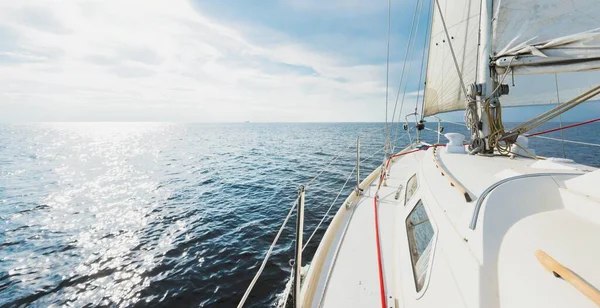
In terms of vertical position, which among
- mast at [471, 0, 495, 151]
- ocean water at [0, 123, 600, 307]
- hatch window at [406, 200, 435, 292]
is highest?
mast at [471, 0, 495, 151]

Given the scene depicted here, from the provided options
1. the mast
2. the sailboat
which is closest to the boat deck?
the sailboat

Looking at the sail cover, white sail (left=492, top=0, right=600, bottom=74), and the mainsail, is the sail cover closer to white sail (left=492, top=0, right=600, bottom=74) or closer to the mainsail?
the mainsail

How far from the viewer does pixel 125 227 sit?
9711 millimetres

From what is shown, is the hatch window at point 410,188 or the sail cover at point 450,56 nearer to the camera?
the hatch window at point 410,188

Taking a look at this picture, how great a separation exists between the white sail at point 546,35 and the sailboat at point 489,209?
15 mm

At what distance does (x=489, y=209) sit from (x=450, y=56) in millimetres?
6065

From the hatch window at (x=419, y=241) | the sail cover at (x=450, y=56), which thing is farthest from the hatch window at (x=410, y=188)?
the sail cover at (x=450, y=56)

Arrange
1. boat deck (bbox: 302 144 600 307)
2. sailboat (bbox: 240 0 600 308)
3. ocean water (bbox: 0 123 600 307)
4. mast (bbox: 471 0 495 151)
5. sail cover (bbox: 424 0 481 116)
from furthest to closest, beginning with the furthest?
1. ocean water (bbox: 0 123 600 307)
2. sail cover (bbox: 424 0 481 116)
3. mast (bbox: 471 0 495 151)
4. boat deck (bbox: 302 144 600 307)
5. sailboat (bbox: 240 0 600 308)

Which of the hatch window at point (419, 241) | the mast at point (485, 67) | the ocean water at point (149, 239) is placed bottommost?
the ocean water at point (149, 239)

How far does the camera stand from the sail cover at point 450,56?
18.7 feet

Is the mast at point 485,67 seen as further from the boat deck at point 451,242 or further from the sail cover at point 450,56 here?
the sail cover at point 450,56

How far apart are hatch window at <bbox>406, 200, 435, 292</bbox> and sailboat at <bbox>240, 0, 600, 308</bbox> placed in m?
0.02

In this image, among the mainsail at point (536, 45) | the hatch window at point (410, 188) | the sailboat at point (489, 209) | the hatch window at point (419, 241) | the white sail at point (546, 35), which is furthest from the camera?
the hatch window at point (410, 188)

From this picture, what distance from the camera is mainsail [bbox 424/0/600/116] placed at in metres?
3.36
